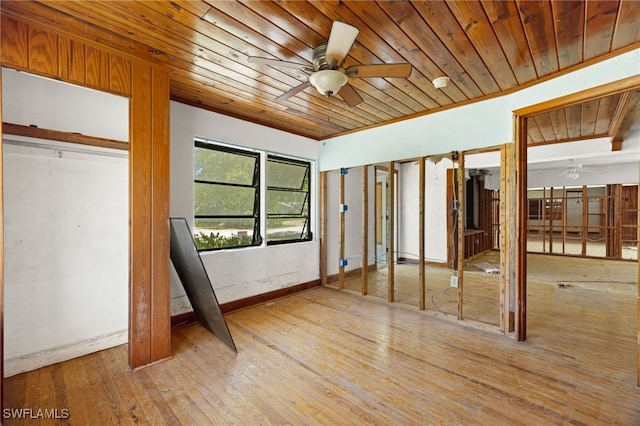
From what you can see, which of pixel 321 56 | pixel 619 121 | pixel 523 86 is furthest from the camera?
pixel 619 121

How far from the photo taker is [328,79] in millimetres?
2021

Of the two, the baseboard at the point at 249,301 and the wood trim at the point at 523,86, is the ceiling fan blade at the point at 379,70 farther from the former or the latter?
the baseboard at the point at 249,301

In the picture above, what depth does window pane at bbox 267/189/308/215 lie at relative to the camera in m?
4.24

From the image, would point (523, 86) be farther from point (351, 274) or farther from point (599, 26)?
point (351, 274)

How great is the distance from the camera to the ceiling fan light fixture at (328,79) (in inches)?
78.7

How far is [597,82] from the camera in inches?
91.9

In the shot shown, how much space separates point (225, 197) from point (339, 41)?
2.51 m

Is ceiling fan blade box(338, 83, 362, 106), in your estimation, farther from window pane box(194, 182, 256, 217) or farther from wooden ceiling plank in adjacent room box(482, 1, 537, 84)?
window pane box(194, 182, 256, 217)

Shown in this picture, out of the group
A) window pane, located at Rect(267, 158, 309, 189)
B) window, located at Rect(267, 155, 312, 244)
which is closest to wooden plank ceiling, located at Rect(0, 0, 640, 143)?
window pane, located at Rect(267, 158, 309, 189)

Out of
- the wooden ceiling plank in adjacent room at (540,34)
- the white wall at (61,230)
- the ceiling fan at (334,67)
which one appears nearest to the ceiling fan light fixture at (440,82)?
the wooden ceiling plank in adjacent room at (540,34)

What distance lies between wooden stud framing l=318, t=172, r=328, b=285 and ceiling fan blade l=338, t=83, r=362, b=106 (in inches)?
91.0

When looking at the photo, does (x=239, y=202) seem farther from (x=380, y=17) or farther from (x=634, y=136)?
(x=634, y=136)

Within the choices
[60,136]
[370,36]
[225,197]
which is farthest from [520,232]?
[60,136]

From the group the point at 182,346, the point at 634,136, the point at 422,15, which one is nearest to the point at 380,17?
the point at 422,15
